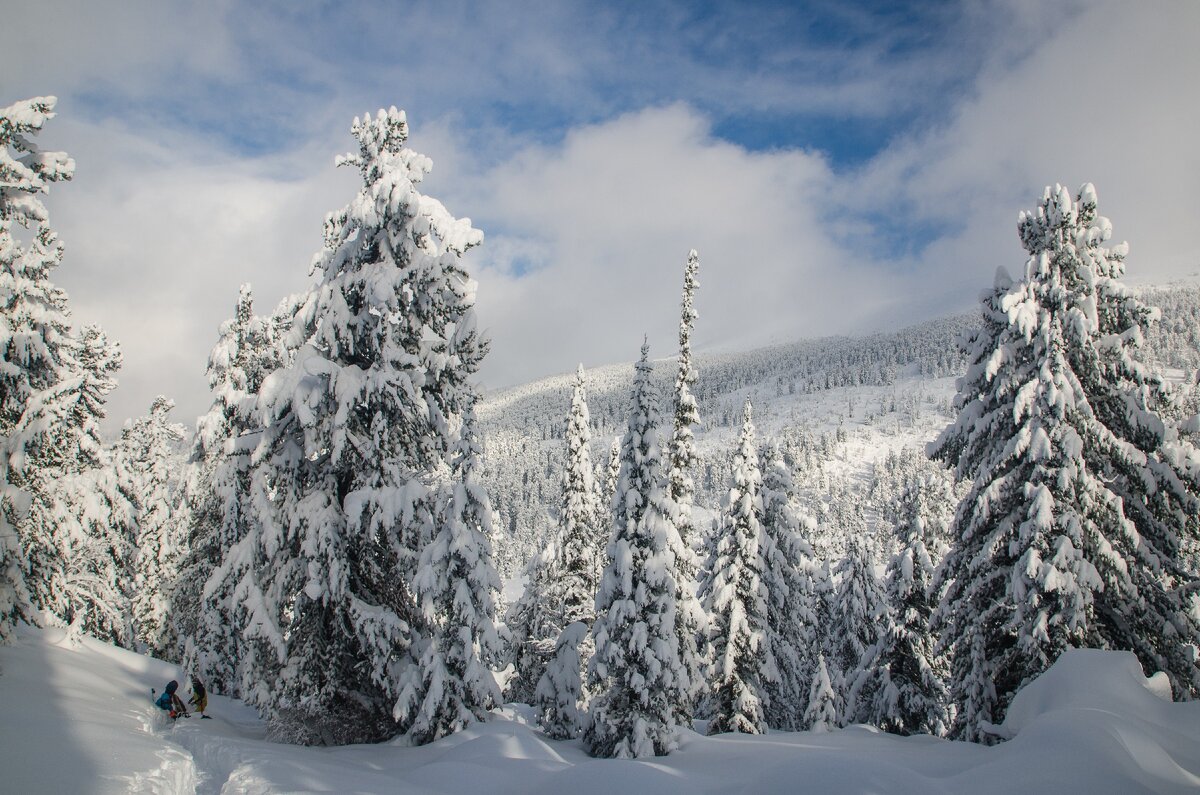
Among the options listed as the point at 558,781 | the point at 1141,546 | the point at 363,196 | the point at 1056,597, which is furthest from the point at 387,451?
the point at 1141,546

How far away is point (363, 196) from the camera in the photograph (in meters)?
12.5

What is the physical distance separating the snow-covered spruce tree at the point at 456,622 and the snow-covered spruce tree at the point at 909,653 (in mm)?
16600

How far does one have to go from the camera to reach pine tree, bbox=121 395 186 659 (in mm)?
30266

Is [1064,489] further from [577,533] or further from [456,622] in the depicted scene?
[577,533]

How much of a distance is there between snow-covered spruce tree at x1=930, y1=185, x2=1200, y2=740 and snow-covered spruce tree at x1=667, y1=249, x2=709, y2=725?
21.3ft

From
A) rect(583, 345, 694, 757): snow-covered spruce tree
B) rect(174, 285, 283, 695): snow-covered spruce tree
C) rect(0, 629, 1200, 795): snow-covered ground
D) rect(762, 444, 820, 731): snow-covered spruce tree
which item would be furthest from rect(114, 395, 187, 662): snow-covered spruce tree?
rect(762, 444, 820, 731): snow-covered spruce tree

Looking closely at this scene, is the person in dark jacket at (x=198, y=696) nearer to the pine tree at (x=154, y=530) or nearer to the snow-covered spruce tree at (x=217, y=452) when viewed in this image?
the snow-covered spruce tree at (x=217, y=452)

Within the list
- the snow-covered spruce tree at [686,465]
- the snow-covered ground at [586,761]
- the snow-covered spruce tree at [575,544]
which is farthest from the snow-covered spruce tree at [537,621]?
the snow-covered ground at [586,761]

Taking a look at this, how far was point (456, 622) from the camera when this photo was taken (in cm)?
1412

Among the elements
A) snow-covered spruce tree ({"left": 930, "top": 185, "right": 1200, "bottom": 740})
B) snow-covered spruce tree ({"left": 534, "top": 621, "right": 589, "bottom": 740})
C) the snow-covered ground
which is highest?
snow-covered spruce tree ({"left": 930, "top": 185, "right": 1200, "bottom": 740})

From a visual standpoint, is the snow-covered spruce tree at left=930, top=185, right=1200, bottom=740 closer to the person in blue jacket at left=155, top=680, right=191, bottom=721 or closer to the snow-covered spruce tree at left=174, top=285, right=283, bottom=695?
the person in blue jacket at left=155, top=680, right=191, bottom=721

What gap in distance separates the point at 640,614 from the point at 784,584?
11.1 meters

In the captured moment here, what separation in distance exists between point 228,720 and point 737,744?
44.2 ft

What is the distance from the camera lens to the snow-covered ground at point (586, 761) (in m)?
6.54
